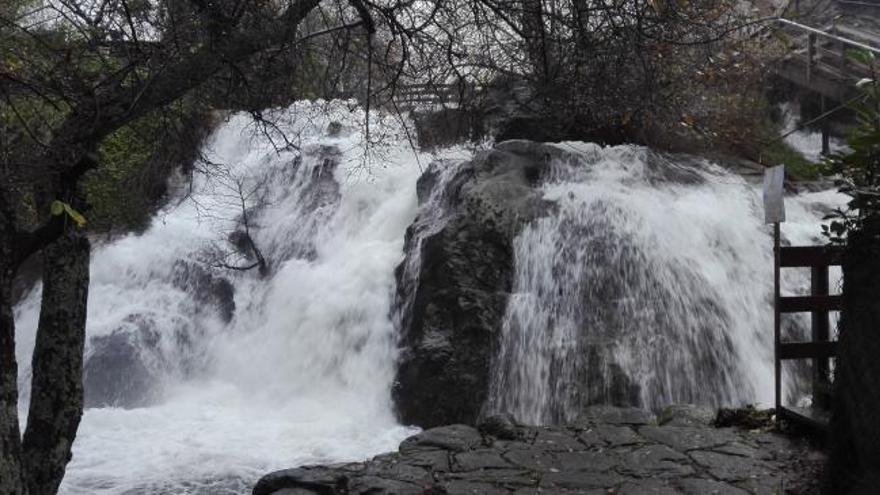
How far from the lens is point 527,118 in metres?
13.5

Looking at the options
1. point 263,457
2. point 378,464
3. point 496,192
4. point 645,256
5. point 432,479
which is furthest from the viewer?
point 496,192

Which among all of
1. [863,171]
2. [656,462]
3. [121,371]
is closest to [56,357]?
[656,462]

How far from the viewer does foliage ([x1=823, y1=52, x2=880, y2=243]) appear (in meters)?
3.93

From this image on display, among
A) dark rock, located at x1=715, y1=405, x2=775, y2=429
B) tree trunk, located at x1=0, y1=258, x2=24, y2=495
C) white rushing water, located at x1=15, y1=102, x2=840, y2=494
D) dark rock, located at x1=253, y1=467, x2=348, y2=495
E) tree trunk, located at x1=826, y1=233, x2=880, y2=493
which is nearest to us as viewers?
tree trunk, located at x1=0, y1=258, x2=24, y2=495

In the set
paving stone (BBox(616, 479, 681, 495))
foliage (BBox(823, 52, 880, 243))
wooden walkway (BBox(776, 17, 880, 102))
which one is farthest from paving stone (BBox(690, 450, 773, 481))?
wooden walkway (BBox(776, 17, 880, 102))

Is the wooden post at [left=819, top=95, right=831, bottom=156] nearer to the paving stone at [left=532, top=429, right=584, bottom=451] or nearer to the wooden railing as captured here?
the wooden railing

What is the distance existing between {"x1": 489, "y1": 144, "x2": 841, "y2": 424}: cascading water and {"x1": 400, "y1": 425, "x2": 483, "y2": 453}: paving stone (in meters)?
2.51

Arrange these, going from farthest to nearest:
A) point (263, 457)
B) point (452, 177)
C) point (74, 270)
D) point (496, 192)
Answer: point (452, 177), point (496, 192), point (263, 457), point (74, 270)

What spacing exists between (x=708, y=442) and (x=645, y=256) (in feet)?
12.9

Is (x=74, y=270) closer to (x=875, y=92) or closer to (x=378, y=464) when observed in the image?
(x=378, y=464)

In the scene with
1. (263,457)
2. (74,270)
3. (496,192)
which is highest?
(496,192)

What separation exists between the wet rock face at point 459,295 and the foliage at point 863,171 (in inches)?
197

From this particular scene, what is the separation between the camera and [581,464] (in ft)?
17.2

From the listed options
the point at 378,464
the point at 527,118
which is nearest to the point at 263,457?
the point at 378,464
